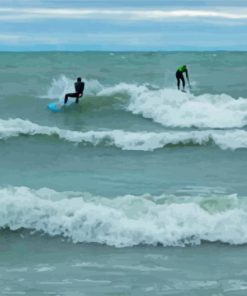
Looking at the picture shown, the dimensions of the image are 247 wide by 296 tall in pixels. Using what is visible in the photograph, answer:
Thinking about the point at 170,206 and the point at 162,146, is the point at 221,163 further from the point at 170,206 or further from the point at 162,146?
the point at 170,206

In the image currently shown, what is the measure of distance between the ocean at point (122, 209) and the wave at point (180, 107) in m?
0.42

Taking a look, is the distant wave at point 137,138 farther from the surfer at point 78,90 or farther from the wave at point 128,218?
the wave at point 128,218

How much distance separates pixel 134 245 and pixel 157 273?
1.10 m

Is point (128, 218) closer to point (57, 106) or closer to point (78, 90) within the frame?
point (57, 106)

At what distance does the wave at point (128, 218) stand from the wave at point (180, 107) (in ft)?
41.0

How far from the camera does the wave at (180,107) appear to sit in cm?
2422

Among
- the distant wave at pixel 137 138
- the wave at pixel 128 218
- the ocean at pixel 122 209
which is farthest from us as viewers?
the distant wave at pixel 137 138

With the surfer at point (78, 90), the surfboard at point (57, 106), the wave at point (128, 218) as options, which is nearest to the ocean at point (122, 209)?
the wave at point (128, 218)

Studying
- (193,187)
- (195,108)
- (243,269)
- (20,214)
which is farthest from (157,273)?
(195,108)

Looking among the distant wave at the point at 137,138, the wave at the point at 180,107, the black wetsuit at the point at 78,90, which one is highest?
the black wetsuit at the point at 78,90

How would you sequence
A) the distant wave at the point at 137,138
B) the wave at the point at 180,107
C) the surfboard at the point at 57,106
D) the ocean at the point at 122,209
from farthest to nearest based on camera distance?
the surfboard at the point at 57,106 < the wave at the point at 180,107 < the distant wave at the point at 137,138 < the ocean at the point at 122,209

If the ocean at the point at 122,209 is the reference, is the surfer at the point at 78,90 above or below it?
above

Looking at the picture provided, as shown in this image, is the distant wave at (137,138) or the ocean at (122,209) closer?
the ocean at (122,209)

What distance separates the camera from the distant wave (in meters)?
18.7
